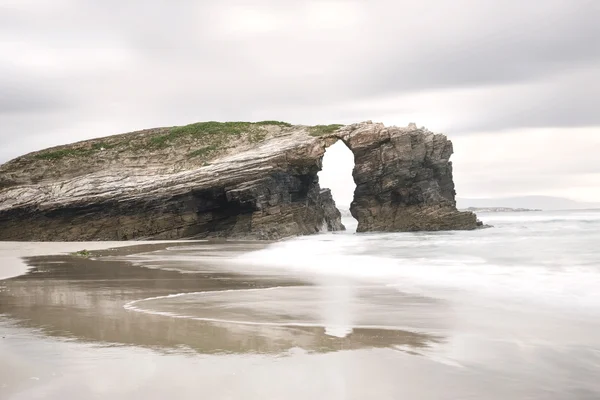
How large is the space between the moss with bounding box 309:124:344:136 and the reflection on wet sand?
25.0 metres

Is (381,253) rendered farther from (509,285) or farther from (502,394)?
(502,394)

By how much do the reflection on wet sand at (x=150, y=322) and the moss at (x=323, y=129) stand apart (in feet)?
82.1

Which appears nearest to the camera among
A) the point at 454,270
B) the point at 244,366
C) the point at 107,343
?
the point at 244,366

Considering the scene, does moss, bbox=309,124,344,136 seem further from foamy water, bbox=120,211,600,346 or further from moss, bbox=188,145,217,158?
foamy water, bbox=120,211,600,346

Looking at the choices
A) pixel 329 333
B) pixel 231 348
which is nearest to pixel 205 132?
pixel 329 333

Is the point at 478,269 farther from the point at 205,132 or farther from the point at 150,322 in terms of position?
the point at 205,132

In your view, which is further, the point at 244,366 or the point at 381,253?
the point at 381,253

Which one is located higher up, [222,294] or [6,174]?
[6,174]

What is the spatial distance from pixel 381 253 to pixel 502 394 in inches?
538

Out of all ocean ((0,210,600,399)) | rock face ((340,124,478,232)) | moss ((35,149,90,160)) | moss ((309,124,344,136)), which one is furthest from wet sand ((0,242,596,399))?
moss ((35,149,90,160))

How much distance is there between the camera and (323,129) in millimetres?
36562

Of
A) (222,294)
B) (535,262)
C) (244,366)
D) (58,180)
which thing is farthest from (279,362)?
(58,180)

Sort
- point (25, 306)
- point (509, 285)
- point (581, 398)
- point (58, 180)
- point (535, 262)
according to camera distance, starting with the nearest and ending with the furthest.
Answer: point (581, 398), point (25, 306), point (509, 285), point (535, 262), point (58, 180)

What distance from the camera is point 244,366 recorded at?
181 inches
